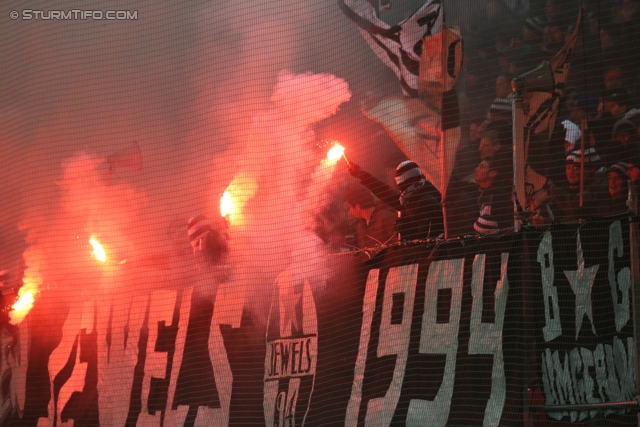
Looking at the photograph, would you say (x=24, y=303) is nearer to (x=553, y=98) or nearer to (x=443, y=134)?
(x=443, y=134)

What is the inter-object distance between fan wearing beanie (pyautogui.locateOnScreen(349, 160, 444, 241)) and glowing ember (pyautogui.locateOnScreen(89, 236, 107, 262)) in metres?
3.73

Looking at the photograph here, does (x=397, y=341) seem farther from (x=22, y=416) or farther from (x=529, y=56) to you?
(x=22, y=416)

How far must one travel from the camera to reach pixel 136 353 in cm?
818

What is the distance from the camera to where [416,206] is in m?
6.74

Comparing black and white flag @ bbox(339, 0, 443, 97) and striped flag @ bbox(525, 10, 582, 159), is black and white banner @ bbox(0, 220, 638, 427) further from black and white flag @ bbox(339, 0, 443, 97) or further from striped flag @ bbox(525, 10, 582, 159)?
black and white flag @ bbox(339, 0, 443, 97)

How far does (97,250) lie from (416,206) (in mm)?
4145

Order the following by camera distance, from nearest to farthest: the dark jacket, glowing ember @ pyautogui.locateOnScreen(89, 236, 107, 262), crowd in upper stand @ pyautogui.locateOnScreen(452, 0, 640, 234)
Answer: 1. crowd in upper stand @ pyautogui.locateOnScreen(452, 0, 640, 234)
2. the dark jacket
3. glowing ember @ pyautogui.locateOnScreen(89, 236, 107, 262)

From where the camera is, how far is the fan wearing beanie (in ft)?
21.9

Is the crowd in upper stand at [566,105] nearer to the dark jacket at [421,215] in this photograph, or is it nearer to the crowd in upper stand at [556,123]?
the crowd in upper stand at [556,123]

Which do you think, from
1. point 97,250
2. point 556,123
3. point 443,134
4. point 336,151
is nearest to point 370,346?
point 443,134

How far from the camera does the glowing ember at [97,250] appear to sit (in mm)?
9409

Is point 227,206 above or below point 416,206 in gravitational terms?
above

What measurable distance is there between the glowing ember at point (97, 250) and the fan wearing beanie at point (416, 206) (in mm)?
3728

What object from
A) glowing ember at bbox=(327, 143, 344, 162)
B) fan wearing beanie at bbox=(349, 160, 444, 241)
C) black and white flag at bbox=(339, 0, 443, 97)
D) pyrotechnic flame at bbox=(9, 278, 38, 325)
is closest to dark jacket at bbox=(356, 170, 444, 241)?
fan wearing beanie at bbox=(349, 160, 444, 241)
